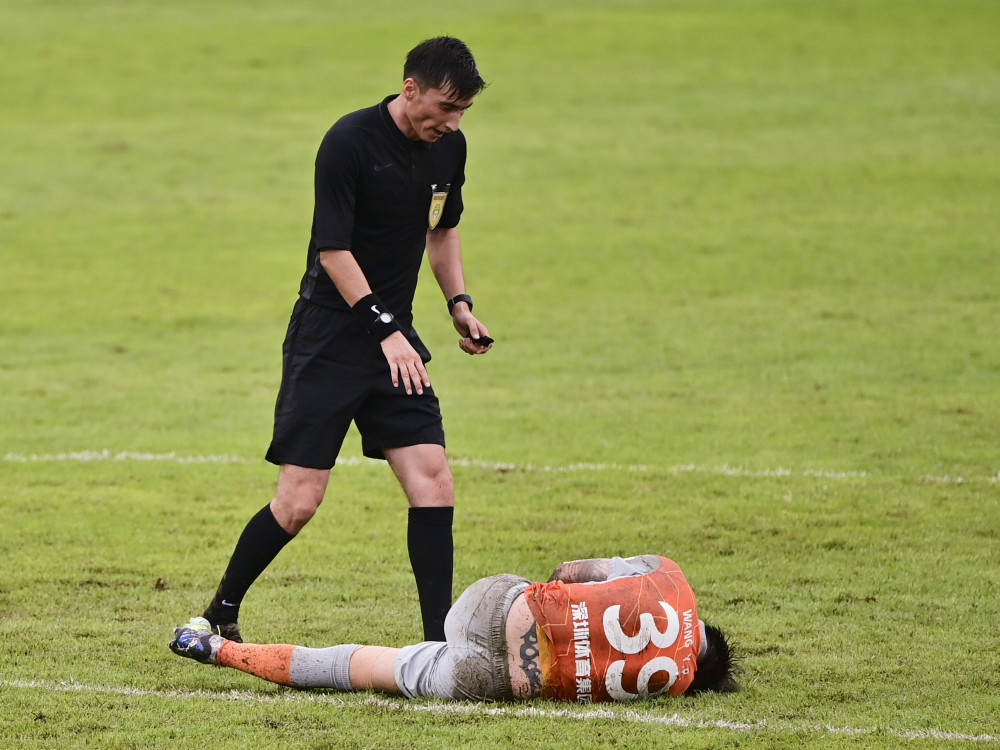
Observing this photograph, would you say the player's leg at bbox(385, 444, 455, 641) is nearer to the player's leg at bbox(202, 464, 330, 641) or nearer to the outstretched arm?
the player's leg at bbox(202, 464, 330, 641)

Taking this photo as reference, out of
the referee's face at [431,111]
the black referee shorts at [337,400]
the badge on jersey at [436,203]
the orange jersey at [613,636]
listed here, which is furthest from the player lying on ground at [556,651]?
the referee's face at [431,111]

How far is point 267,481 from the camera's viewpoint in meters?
9.62

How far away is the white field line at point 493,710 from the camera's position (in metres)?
4.96

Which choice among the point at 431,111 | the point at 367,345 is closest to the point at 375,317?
the point at 367,345

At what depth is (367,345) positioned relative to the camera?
5812 mm

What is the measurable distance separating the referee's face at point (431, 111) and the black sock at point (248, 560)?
5.39 ft

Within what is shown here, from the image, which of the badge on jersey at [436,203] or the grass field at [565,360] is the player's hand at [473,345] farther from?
the grass field at [565,360]

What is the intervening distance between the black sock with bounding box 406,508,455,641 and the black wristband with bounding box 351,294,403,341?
0.79 metres

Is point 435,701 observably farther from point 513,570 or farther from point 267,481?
point 267,481

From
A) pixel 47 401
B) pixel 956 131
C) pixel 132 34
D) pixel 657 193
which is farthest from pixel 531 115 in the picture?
pixel 47 401

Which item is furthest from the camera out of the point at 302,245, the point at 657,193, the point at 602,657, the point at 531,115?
the point at 531,115

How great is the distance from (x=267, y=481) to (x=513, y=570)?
2775 mm

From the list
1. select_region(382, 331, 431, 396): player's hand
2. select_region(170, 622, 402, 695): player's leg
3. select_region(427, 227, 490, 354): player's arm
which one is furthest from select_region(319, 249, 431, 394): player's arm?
select_region(170, 622, 402, 695): player's leg

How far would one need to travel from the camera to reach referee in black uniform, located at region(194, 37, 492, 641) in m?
5.63
